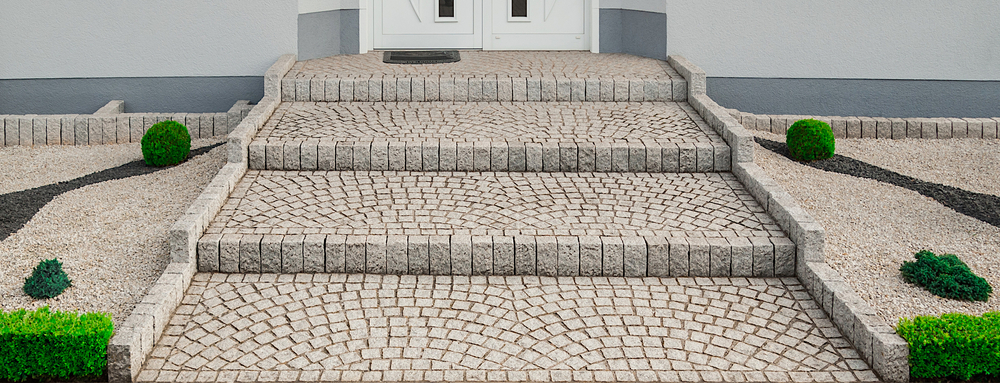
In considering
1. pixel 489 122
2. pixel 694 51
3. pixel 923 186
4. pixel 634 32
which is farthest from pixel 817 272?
pixel 634 32

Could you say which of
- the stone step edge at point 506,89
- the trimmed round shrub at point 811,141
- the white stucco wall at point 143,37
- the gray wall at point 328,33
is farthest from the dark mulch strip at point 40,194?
the trimmed round shrub at point 811,141

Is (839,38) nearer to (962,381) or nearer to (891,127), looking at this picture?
(891,127)

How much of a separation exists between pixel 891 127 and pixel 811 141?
68.7 inches

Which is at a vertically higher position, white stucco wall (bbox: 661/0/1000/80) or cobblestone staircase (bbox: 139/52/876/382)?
white stucco wall (bbox: 661/0/1000/80)

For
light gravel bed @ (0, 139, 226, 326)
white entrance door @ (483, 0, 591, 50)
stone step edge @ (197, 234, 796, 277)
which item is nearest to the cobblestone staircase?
stone step edge @ (197, 234, 796, 277)

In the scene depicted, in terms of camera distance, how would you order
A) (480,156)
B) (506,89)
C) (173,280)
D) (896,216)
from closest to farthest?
(173,280), (896,216), (480,156), (506,89)

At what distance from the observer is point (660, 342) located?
5.08 meters

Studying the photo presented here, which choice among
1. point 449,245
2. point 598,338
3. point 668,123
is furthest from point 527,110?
point 598,338

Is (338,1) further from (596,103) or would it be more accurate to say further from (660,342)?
(660,342)

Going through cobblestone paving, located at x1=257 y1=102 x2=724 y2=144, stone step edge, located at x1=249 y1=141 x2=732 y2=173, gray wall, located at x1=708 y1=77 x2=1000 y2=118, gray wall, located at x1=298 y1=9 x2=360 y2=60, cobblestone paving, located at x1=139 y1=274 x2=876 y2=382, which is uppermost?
gray wall, located at x1=298 y1=9 x2=360 y2=60

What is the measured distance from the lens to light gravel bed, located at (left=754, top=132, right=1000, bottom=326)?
5598 mm

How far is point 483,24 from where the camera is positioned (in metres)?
11.0

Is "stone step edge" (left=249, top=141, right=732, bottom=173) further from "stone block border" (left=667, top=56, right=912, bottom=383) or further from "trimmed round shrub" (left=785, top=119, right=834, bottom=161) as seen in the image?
"trimmed round shrub" (left=785, top=119, right=834, bottom=161)

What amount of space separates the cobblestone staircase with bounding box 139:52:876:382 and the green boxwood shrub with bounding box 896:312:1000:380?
31cm
